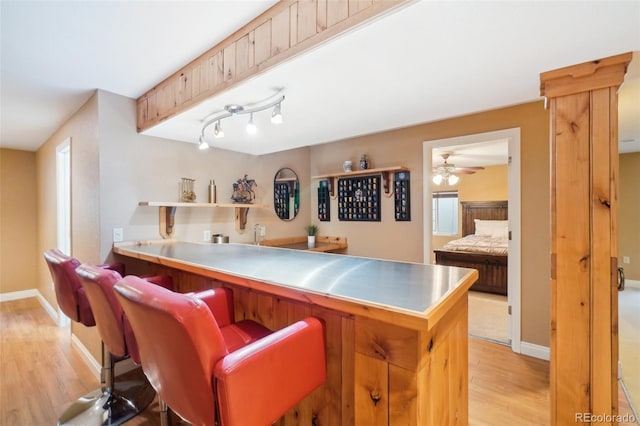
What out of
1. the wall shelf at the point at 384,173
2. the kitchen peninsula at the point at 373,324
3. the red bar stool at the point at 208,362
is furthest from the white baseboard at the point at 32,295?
the wall shelf at the point at 384,173

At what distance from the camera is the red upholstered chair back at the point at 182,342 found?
855 millimetres

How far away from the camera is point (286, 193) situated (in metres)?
4.20

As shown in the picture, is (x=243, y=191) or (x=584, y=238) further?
(x=243, y=191)

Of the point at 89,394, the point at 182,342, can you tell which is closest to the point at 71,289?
the point at 89,394

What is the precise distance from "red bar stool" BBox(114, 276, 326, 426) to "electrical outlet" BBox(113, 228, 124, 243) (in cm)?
180

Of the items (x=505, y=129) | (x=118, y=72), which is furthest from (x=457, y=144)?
(x=118, y=72)

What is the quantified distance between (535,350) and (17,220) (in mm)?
7047

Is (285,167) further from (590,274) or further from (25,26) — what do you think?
(590,274)

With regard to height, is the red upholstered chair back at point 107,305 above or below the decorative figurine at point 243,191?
below

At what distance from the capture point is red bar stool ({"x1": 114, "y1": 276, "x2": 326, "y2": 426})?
0.86 metres

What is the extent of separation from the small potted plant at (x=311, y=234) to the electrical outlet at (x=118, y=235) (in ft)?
7.60

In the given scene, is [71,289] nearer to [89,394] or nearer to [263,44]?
[89,394]

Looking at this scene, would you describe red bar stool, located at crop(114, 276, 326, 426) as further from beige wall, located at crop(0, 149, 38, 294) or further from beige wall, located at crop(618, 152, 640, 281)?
beige wall, located at crop(618, 152, 640, 281)
